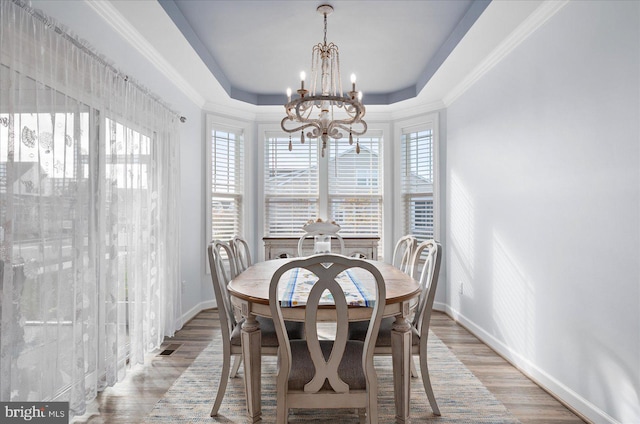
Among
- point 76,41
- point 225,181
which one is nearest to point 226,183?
point 225,181

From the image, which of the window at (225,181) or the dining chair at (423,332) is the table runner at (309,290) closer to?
the dining chair at (423,332)

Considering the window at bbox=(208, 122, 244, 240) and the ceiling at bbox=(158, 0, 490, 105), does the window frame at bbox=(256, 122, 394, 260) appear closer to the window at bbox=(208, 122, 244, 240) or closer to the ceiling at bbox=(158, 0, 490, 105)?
the window at bbox=(208, 122, 244, 240)

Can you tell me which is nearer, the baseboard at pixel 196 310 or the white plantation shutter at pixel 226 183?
the baseboard at pixel 196 310

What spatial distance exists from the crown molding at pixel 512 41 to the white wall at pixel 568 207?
0.17 feet

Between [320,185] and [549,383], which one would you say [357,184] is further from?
[549,383]

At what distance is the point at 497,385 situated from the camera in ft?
8.38

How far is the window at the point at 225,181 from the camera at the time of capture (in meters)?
4.67

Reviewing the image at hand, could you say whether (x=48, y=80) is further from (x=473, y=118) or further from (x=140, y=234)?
(x=473, y=118)

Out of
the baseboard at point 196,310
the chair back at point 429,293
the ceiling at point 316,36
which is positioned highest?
the ceiling at point 316,36

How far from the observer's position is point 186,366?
2.88m

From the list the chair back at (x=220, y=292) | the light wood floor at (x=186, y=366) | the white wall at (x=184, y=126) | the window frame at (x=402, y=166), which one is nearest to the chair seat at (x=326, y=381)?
the chair back at (x=220, y=292)

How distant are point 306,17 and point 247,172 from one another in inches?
94.8

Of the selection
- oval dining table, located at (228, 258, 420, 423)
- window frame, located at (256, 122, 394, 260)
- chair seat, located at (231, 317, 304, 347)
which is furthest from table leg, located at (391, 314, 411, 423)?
window frame, located at (256, 122, 394, 260)

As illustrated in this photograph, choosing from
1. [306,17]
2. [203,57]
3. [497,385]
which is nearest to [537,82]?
[306,17]
